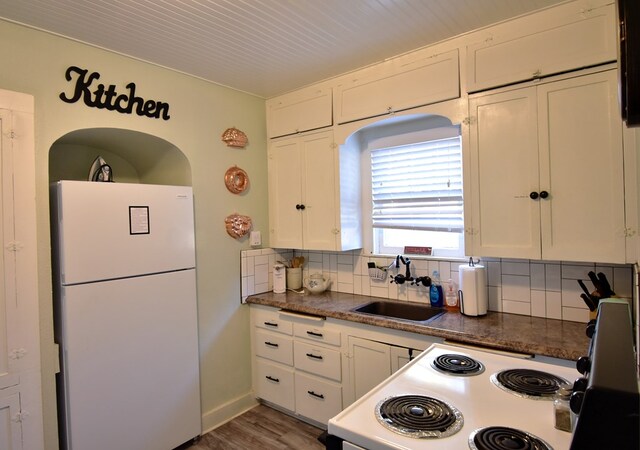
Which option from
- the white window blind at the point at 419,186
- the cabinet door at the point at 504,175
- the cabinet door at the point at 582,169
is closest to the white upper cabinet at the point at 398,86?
the cabinet door at the point at 504,175

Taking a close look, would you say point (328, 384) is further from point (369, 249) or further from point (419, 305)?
point (369, 249)

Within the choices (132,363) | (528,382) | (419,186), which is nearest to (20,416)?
(132,363)

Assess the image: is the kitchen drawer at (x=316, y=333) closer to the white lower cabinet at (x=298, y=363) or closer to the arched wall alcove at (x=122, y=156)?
the white lower cabinet at (x=298, y=363)

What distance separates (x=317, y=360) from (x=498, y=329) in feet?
3.95

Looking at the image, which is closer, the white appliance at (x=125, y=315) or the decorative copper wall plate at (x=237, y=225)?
the white appliance at (x=125, y=315)

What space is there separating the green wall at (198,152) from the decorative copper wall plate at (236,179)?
0.17ft

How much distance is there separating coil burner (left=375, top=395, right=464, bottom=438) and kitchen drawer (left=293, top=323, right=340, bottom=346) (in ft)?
4.40

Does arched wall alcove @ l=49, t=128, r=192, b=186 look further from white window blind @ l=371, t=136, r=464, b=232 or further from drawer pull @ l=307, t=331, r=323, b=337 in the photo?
white window blind @ l=371, t=136, r=464, b=232

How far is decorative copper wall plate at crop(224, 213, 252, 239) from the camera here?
9.27ft

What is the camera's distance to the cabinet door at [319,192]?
2764 millimetres

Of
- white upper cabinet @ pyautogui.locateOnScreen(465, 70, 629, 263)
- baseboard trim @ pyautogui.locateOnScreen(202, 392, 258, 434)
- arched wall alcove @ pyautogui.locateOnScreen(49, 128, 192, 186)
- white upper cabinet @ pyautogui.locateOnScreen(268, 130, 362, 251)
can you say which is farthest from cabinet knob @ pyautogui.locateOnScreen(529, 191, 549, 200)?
baseboard trim @ pyautogui.locateOnScreen(202, 392, 258, 434)

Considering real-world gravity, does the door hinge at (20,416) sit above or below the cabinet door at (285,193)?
below

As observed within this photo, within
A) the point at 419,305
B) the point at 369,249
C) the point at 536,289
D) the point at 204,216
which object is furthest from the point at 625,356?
the point at 204,216

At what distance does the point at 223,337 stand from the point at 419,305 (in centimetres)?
149
